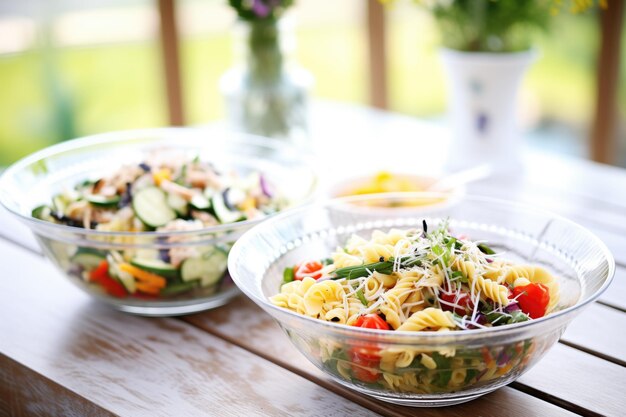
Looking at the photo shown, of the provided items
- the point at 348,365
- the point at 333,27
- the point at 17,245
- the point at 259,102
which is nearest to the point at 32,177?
Result: the point at 17,245

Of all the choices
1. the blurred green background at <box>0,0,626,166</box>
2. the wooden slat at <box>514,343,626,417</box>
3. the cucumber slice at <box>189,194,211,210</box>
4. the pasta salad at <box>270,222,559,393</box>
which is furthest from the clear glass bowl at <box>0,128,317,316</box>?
the blurred green background at <box>0,0,626,166</box>

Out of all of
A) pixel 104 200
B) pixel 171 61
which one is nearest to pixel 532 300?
pixel 104 200

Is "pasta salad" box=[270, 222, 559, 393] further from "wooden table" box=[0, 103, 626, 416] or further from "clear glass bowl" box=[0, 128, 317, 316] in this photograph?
"clear glass bowl" box=[0, 128, 317, 316]

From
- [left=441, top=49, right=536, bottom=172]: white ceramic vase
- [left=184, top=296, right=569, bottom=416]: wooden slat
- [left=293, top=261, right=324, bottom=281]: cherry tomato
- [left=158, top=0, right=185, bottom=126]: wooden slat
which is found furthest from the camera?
[left=158, top=0, right=185, bottom=126]: wooden slat

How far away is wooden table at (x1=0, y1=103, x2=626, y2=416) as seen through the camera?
117cm

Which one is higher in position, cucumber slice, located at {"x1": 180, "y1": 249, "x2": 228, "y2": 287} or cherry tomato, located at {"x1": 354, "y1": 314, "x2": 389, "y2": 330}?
cherry tomato, located at {"x1": 354, "y1": 314, "x2": 389, "y2": 330}

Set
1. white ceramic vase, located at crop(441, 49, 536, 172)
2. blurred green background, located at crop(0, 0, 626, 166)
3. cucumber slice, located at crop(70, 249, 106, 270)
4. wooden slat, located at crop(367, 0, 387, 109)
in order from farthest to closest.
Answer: blurred green background, located at crop(0, 0, 626, 166) < wooden slat, located at crop(367, 0, 387, 109) < white ceramic vase, located at crop(441, 49, 536, 172) < cucumber slice, located at crop(70, 249, 106, 270)

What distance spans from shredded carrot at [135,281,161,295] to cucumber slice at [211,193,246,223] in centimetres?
16

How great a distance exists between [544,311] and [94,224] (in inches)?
29.6

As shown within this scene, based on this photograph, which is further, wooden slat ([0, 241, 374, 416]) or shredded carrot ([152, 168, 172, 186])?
shredded carrot ([152, 168, 172, 186])

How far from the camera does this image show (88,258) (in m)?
1.37

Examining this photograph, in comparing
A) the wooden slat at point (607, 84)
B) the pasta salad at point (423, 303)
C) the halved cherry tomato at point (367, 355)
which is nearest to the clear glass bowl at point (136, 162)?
the pasta salad at point (423, 303)

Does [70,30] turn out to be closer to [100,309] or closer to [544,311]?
[100,309]

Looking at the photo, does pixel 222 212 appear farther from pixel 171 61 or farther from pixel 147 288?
pixel 171 61
